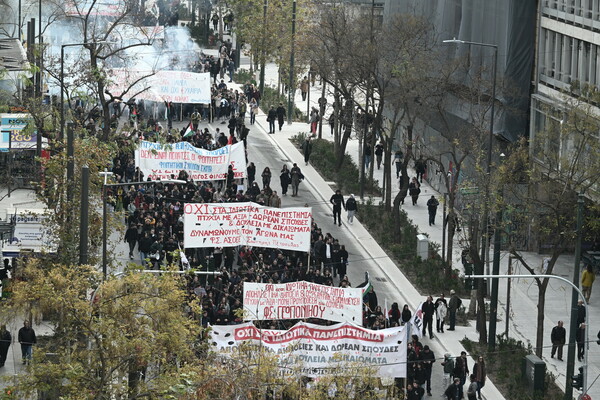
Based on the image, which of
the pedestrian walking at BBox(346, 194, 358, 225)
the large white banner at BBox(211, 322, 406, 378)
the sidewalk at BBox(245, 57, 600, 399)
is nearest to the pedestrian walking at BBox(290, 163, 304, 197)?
the sidewalk at BBox(245, 57, 600, 399)

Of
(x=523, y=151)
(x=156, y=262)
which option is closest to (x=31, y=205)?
(x=156, y=262)

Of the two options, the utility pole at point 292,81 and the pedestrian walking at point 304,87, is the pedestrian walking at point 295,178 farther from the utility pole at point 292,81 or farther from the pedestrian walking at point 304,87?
the pedestrian walking at point 304,87

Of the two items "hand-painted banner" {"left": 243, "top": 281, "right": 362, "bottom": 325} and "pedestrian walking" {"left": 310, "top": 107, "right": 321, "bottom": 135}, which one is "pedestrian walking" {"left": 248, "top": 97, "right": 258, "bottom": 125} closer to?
"pedestrian walking" {"left": 310, "top": 107, "right": 321, "bottom": 135}

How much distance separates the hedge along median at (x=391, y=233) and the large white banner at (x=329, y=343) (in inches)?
474

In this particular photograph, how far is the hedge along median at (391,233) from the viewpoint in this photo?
4584 centimetres

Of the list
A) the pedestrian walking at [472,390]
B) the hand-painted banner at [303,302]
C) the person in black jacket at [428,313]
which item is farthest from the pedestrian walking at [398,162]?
the pedestrian walking at [472,390]

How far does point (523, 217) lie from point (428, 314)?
399 centimetres

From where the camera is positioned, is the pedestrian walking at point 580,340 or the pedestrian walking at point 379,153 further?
the pedestrian walking at point 379,153

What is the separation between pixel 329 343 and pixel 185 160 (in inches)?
758

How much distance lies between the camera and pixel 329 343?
108 ft

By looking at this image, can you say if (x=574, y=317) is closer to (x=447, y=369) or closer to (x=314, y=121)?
(x=447, y=369)

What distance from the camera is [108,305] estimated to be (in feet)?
85.3

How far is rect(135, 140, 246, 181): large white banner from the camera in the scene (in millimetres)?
50406

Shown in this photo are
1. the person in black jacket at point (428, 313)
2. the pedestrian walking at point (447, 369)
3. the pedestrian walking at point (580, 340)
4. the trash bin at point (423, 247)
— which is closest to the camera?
the pedestrian walking at point (447, 369)
